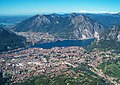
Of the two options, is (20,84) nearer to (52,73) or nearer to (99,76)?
(52,73)

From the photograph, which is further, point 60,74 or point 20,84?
point 60,74

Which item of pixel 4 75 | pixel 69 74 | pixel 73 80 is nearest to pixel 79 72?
Answer: pixel 69 74

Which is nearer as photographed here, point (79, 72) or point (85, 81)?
point (85, 81)

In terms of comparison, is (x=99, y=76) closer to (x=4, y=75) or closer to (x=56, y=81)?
(x=56, y=81)

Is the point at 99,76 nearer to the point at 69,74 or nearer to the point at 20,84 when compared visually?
the point at 69,74

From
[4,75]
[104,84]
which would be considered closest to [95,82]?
[104,84]

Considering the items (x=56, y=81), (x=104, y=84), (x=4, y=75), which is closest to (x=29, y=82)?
(x=56, y=81)

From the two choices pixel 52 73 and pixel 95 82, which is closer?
pixel 95 82
